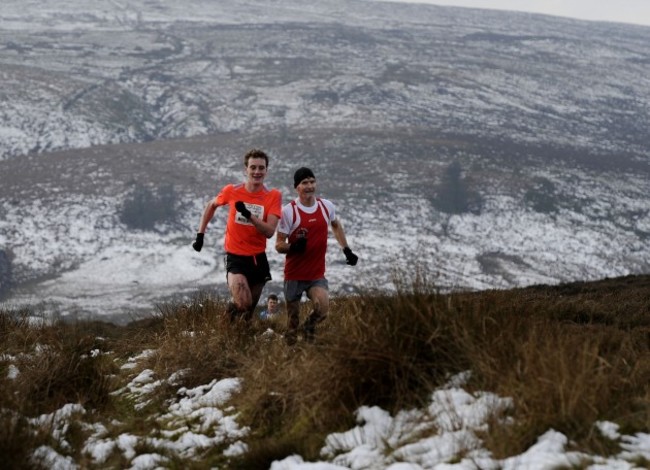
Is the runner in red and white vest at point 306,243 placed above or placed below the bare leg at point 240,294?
above

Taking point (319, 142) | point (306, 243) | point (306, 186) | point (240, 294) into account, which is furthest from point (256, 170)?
Answer: point (319, 142)

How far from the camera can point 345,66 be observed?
120 meters

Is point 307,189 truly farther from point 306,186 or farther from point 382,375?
point 382,375

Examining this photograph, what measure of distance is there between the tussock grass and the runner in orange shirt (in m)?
0.65

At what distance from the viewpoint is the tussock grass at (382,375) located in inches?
160

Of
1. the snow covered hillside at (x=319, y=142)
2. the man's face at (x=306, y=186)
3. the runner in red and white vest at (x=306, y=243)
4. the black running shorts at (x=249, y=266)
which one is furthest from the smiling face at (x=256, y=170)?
the snow covered hillside at (x=319, y=142)

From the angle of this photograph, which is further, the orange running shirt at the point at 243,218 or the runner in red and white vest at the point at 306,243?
the orange running shirt at the point at 243,218

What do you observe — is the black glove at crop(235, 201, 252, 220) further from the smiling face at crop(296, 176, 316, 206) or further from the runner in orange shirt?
the smiling face at crop(296, 176, 316, 206)

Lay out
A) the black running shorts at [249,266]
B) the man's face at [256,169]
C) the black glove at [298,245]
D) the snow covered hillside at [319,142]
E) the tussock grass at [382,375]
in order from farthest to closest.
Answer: the snow covered hillside at [319,142]
the black running shorts at [249,266]
the man's face at [256,169]
the black glove at [298,245]
the tussock grass at [382,375]

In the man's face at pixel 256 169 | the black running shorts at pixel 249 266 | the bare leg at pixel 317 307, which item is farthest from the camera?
the black running shorts at pixel 249 266

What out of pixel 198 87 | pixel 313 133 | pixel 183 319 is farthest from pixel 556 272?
pixel 198 87

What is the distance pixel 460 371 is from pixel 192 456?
1784 mm

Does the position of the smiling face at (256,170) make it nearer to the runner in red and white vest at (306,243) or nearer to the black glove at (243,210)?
the runner in red and white vest at (306,243)

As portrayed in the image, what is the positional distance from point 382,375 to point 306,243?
8.19ft
